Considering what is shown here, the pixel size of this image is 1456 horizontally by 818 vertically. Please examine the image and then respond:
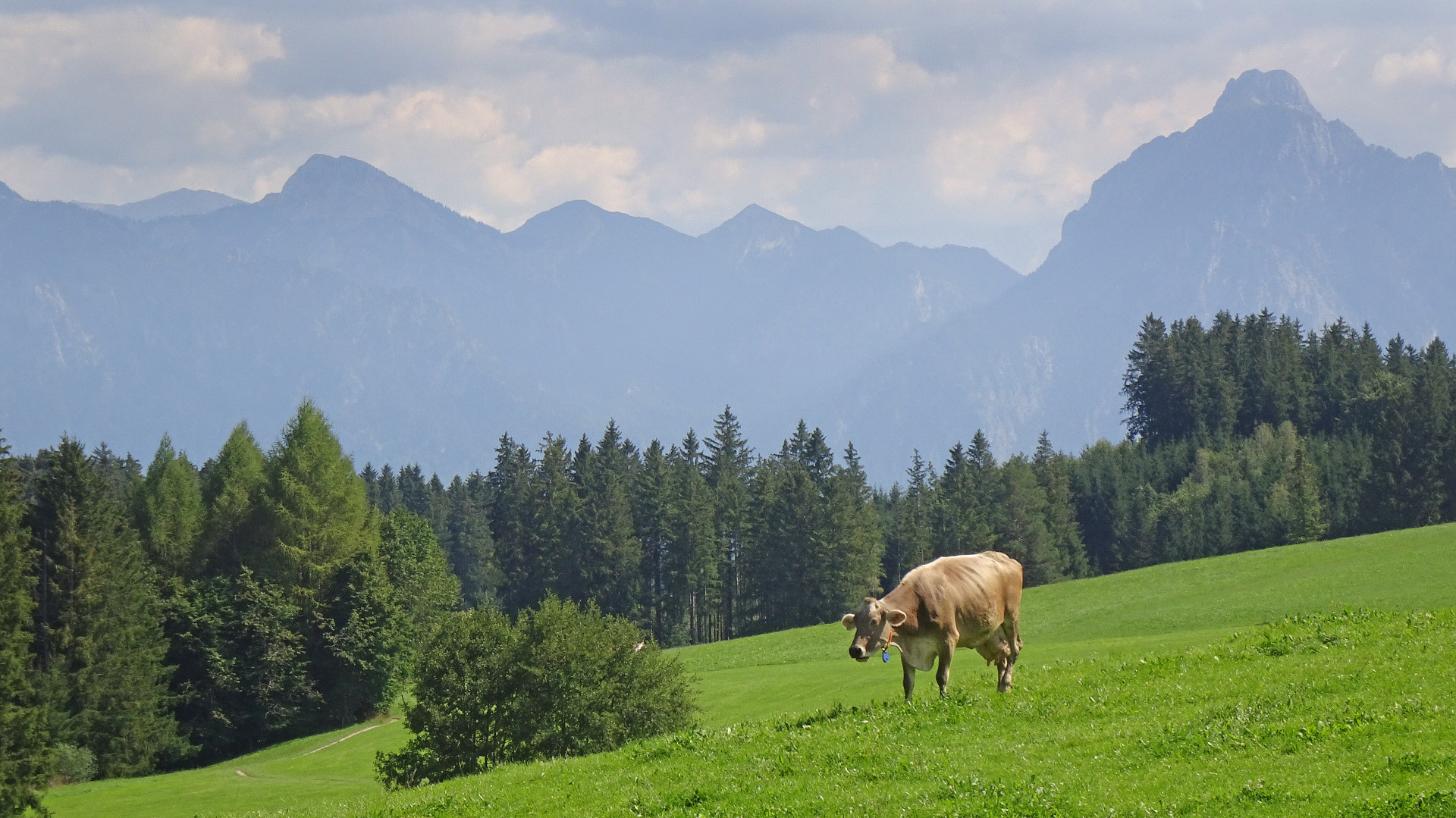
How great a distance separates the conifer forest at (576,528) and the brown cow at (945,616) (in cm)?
2933

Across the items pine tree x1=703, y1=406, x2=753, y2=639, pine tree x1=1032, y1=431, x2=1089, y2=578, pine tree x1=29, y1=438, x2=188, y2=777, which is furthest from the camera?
pine tree x1=703, y1=406, x2=753, y2=639

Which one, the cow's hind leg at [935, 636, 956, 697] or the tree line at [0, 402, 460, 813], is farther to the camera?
the tree line at [0, 402, 460, 813]

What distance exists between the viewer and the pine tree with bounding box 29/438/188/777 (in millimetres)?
60594

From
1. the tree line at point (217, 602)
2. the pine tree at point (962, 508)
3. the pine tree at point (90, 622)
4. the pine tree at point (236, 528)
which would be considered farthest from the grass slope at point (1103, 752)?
the pine tree at point (962, 508)

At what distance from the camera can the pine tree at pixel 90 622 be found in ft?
199

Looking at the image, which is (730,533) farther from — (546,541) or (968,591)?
(968,591)

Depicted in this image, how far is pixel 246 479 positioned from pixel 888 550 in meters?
66.4

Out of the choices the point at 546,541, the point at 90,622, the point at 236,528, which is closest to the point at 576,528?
the point at 546,541

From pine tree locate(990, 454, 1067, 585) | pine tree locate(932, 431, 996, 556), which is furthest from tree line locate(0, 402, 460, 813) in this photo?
pine tree locate(990, 454, 1067, 585)

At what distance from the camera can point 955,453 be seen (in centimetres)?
11994

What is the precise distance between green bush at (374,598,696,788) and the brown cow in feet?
47.6

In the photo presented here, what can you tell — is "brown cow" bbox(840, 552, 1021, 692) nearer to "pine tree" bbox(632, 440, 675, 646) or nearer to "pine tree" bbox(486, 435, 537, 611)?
"pine tree" bbox(486, 435, 537, 611)

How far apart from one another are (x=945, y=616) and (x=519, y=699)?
16.6 meters

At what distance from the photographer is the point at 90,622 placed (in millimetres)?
61312
